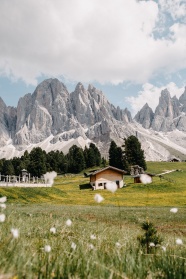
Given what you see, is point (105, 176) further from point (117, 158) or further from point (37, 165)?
point (37, 165)

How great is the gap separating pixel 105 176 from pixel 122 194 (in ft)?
71.0

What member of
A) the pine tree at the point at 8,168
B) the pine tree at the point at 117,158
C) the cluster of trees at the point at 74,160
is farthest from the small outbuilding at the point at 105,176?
the pine tree at the point at 8,168

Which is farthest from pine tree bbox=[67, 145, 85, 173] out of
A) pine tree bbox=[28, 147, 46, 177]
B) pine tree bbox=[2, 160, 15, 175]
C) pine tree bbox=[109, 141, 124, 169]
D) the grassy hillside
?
the grassy hillside

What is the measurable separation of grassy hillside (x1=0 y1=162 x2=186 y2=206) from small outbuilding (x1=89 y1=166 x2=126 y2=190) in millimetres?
3301

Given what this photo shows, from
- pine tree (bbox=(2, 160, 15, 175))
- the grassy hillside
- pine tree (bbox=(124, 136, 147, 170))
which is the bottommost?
the grassy hillside

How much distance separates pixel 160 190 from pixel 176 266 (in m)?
86.1

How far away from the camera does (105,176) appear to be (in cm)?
10294

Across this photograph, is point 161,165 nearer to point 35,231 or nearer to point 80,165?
point 80,165

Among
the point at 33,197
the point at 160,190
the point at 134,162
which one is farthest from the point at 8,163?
the point at 33,197

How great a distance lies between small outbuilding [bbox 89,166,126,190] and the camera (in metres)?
102

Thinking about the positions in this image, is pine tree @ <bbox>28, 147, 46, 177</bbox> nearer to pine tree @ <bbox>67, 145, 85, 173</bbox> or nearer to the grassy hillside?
pine tree @ <bbox>67, 145, 85, 173</bbox>

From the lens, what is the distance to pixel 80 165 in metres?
159

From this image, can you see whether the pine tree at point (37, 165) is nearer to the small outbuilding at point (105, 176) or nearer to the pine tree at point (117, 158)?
the pine tree at point (117, 158)

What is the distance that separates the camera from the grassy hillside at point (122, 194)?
174 ft
